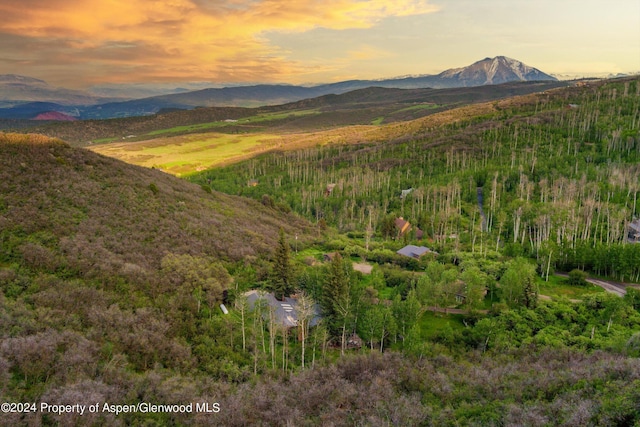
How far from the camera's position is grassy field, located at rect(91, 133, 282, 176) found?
482 ft

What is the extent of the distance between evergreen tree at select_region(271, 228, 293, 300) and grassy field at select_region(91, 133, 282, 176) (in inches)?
4208

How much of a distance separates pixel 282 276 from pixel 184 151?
149m

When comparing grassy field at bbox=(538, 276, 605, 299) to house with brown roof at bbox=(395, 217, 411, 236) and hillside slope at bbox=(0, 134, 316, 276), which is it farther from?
hillside slope at bbox=(0, 134, 316, 276)

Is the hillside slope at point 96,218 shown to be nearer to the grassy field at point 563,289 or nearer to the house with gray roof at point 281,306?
the house with gray roof at point 281,306

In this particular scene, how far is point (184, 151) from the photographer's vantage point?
567 ft

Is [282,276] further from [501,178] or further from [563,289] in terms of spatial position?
[501,178]

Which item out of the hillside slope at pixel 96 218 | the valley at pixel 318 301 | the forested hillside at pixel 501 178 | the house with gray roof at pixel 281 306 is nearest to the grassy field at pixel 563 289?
the valley at pixel 318 301

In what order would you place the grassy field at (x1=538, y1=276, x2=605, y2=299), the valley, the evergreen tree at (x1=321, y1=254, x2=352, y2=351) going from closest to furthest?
the valley
the evergreen tree at (x1=321, y1=254, x2=352, y2=351)
the grassy field at (x1=538, y1=276, x2=605, y2=299)

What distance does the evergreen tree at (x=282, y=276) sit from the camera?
1527 inches

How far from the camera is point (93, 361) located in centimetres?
2128

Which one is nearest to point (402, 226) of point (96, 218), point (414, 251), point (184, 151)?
point (414, 251)

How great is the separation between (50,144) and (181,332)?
33.5m

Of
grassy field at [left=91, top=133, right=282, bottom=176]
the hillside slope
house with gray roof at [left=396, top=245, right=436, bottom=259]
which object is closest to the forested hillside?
house with gray roof at [left=396, top=245, right=436, bottom=259]

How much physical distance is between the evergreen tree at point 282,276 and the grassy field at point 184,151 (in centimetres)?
10689
